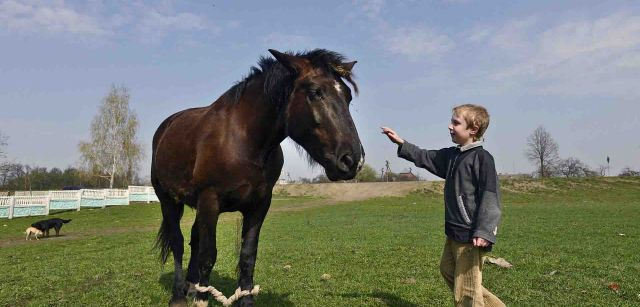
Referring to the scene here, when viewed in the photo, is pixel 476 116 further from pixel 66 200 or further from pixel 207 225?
pixel 66 200

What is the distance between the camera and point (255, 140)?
375 cm

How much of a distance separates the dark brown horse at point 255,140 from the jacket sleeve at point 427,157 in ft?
3.06

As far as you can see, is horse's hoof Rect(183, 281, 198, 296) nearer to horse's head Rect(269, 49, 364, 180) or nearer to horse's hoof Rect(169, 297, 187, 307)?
horse's hoof Rect(169, 297, 187, 307)

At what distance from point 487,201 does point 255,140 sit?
1.97 meters

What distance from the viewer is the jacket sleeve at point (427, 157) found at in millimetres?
3982

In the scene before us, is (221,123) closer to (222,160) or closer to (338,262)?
(222,160)

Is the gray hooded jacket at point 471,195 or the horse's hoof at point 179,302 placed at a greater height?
the gray hooded jacket at point 471,195

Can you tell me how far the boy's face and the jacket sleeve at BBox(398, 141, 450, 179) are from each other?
36 cm

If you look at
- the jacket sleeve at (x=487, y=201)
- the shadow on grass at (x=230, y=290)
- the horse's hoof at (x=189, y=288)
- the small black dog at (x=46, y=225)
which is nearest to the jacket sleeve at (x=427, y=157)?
the jacket sleeve at (x=487, y=201)

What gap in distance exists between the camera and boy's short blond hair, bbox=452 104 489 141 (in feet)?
11.7

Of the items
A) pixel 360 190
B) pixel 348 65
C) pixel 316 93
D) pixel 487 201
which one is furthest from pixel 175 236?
pixel 360 190

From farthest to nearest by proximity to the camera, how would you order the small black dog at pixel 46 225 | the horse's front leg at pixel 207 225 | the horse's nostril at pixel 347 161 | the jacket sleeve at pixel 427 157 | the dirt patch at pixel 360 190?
the dirt patch at pixel 360 190 → the small black dog at pixel 46 225 → the jacket sleeve at pixel 427 157 → the horse's front leg at pixel 207 225 → the horse's nostril at pixel 347 161

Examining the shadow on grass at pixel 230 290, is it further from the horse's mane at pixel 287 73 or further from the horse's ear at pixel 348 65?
the horse's ear at pixel 348 65

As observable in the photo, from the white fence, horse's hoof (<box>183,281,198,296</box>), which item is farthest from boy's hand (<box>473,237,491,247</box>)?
the white fence
